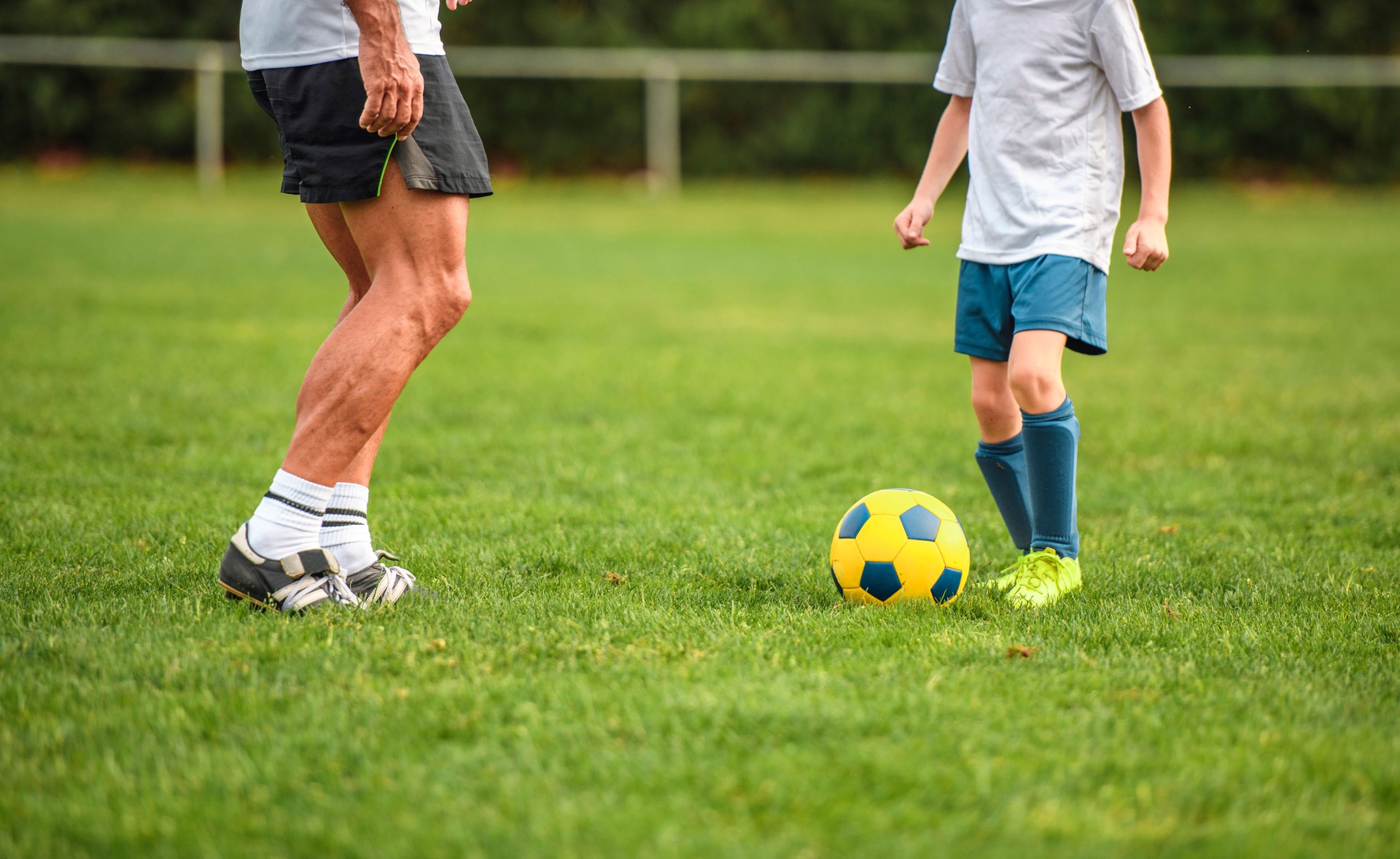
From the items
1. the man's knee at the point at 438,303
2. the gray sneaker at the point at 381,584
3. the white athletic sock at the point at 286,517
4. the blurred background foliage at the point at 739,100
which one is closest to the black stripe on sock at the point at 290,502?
the white athletic sock at the point at 286,517

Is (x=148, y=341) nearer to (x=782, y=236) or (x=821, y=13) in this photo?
(x=782, y=236)

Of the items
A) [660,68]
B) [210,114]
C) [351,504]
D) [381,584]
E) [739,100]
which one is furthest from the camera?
[739,100]

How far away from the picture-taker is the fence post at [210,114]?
20719 mm

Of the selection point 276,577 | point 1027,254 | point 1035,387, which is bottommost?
point 276,577

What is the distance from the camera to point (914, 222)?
3.50m

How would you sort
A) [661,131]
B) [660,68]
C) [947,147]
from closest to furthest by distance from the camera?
1. [947,147]
2. [660,68]
3. [661,131]

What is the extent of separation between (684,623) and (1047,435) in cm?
108

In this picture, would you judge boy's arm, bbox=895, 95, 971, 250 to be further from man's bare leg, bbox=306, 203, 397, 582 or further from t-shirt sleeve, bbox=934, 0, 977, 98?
man's bare leg, bbox=306, 203, 397, 582

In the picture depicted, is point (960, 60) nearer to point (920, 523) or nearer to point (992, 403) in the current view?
point (992, 403)

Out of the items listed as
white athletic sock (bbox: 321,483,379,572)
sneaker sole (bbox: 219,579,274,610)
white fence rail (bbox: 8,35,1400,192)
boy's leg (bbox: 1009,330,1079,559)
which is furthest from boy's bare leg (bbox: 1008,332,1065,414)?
white fence rail (bbox: 8,35,1400,192)

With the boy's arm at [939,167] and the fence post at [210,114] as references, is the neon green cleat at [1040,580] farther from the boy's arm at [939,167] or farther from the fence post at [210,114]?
the fence post at [210,114]

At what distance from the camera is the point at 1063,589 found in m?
3.18

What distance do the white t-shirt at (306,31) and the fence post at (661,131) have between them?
2003 centimetres

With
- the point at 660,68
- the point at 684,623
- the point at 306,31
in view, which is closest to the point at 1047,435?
the point at 684,623
